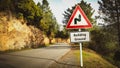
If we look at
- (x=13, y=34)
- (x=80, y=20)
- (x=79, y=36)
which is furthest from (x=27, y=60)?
(x=13, y=34)

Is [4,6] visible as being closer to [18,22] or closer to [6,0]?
[6,0]

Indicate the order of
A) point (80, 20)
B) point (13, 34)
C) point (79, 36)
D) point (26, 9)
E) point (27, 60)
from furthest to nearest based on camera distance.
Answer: point (26, 9)
point (13, 34)
point (27, 60)
point (79, 36)
point (80, 20)

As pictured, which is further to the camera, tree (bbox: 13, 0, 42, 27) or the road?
tree (bbox: 13, 0, 42, 27)

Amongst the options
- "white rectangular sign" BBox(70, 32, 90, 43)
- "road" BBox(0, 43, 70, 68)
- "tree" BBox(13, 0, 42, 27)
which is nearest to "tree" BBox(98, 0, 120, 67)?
"tree" BBox(13, 0, 42, 27)

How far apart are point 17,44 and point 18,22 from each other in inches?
172

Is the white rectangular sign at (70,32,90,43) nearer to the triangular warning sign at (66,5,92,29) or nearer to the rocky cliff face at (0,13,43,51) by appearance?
the triangular warning sign at (66,5,92,29)

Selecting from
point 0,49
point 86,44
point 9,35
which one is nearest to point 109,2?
point 86,44

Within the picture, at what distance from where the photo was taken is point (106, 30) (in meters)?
45.4

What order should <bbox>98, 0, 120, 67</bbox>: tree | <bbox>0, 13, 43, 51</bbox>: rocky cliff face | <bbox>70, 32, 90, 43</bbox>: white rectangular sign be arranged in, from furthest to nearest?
<bbox>98, 0, 120, 67</bbox>: tree, <bbox>0, 13, 43, 51</bbox>: rocky cliff face, <bbox>70, 32, 90, 43</bbox>: white rectangular sign

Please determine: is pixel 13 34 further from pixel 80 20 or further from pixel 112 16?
pixel 80 20

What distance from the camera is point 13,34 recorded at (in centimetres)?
3419

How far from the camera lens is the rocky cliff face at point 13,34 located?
1218 inches

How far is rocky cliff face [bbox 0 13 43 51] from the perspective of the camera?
101ft

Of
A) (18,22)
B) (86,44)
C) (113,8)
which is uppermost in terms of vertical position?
(113,8)
